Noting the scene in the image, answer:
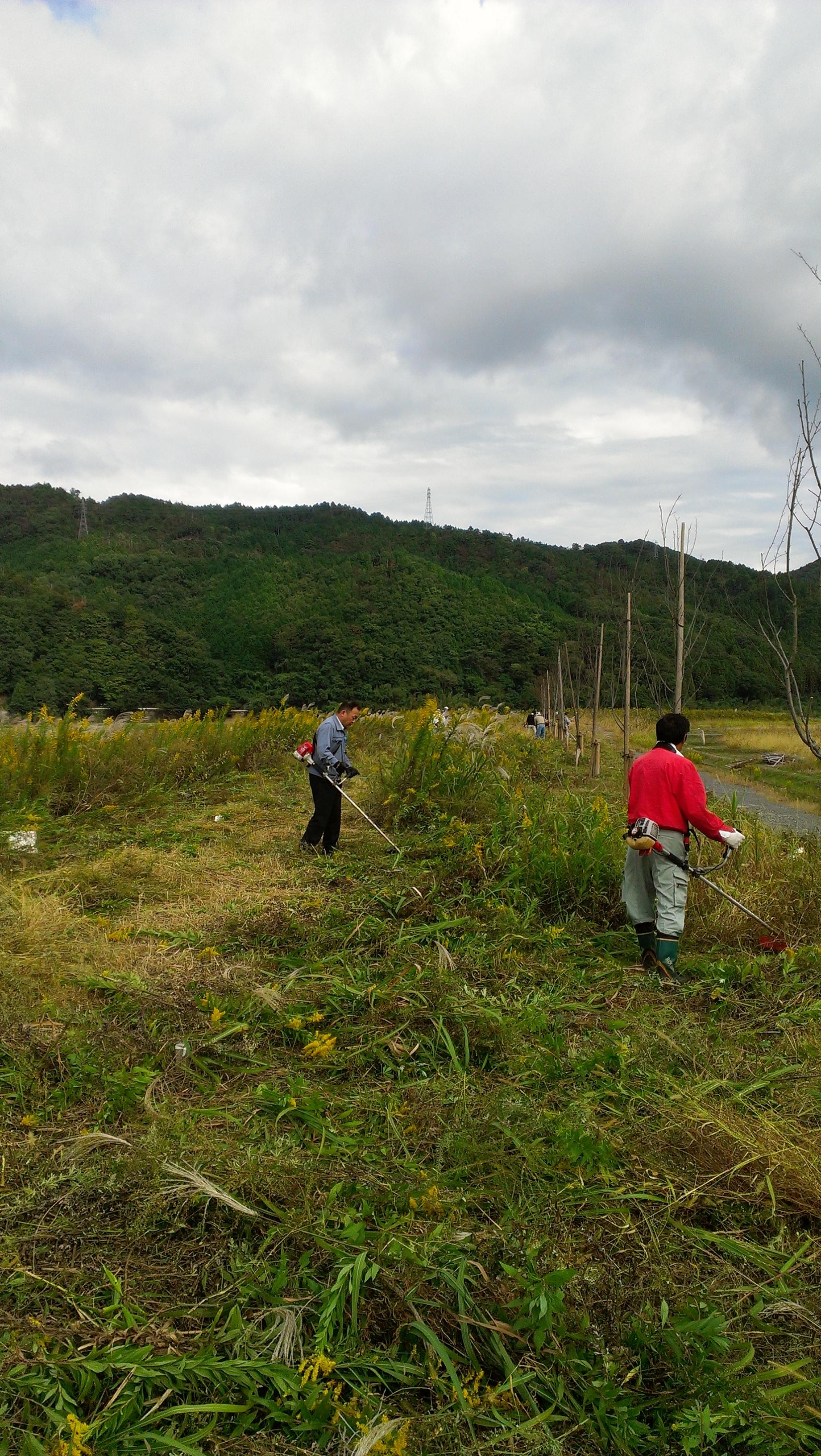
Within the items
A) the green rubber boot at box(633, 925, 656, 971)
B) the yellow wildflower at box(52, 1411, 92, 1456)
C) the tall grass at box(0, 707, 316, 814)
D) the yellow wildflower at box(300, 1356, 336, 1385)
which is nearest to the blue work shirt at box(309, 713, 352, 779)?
the tall grass at box(0, 707, 316, 814)

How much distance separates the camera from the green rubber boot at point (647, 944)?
4.45 meters

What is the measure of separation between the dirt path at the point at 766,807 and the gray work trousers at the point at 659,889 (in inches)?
144

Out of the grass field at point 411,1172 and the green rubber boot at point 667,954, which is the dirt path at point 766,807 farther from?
the grass field at point 411,1172

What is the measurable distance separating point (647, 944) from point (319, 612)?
41962mm

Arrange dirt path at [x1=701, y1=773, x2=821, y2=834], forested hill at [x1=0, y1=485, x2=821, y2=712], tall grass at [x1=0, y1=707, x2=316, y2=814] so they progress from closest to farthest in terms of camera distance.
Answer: tall grass at [x1=0, y1=707, x2=316, y2=814] < dirt path at [x1=701, y1=773, x2=821, y2=834] < forested hill at [x1=0, y1=485, x2=821, y2=712]

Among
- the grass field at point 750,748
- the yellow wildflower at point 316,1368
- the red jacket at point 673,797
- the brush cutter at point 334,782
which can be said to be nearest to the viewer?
the yellow wildflower at point 316,1368

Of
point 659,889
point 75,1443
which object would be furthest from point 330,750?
point 75,1443

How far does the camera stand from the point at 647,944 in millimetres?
4574

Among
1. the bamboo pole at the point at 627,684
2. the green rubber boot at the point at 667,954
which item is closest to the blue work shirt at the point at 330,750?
the green rubber boot at the point at 667,954

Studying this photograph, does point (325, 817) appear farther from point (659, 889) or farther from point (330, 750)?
point (659, 889)

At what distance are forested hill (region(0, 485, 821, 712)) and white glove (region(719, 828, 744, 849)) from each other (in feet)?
7.87

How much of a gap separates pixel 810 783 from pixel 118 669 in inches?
959

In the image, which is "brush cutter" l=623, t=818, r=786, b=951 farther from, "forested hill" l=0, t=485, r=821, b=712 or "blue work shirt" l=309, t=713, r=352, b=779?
"blue work shirt" l=309, t=713, r=352, b=779

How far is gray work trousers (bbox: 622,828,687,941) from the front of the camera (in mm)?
4387
